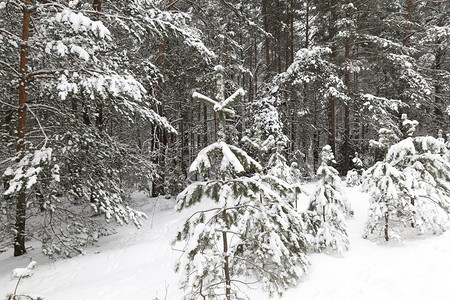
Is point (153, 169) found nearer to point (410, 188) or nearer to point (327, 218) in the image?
point (327, 218)

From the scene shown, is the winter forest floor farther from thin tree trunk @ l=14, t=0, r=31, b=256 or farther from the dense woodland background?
thin tree trunk @ l=14, t=0, r=31, b=256

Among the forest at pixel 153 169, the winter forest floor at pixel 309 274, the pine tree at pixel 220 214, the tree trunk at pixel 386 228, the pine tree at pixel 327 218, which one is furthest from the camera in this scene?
the tree trunk at pixel 386 228

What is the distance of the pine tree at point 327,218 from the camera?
6285 millimetres

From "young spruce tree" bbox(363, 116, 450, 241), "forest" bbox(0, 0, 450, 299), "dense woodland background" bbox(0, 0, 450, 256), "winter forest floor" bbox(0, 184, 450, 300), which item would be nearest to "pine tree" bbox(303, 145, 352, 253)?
"forest" bbox(0, 0, 450, 299)

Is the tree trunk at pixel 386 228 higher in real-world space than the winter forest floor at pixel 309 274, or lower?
higher

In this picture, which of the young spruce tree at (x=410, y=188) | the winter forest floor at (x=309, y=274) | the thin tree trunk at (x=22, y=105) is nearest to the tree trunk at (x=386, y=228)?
the young spruce tree at (x=410, y=188)

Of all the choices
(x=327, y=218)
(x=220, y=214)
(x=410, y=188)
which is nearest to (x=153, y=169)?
(x=327, y=218)

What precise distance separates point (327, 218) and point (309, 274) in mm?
1512

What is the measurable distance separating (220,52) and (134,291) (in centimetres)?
1011

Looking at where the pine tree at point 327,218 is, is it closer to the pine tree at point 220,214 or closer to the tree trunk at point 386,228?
the tree trunk at point 386,228

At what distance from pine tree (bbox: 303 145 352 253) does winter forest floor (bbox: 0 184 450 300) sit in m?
0.35

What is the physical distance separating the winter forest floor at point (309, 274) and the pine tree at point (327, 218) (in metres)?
0.35

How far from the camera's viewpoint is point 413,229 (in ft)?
23.7

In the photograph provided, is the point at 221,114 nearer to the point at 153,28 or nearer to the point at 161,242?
the point at 153,28
